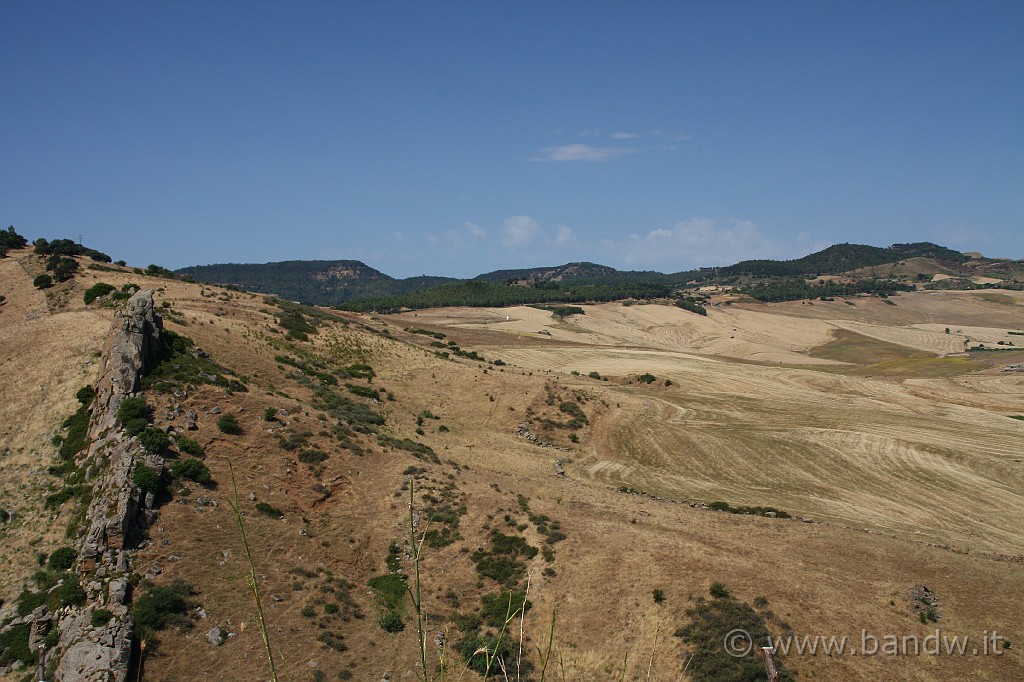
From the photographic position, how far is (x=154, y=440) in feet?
110

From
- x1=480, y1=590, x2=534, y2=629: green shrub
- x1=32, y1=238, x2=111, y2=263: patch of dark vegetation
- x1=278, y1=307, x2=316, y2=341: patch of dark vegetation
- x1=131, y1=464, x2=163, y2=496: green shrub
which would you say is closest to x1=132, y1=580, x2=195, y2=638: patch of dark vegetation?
x1=131, y1=464, x2=163, y2=496: green shrub

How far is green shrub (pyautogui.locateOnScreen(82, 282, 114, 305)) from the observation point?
59969 millimetres

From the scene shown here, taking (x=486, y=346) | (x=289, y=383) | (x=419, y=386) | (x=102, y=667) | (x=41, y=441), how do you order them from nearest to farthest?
(x=102, y=667) < (x=41, y=441) < (x=289, y=383) < (x=419, y=386) < (x=486, y=346)

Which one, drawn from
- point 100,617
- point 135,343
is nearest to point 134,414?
point 135,343

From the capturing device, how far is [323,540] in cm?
3353

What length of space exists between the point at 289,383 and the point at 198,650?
104 ft

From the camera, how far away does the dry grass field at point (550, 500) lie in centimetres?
2662

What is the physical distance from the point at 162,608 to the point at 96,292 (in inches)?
1866

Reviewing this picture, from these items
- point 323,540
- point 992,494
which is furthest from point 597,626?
point 992,494

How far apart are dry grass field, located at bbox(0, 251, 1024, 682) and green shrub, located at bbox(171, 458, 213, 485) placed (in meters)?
0.87

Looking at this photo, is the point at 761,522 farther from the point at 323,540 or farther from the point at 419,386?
the point at 419,386

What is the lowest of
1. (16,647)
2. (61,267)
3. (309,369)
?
(16,647)

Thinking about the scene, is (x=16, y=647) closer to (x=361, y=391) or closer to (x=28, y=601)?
(x=28, y=601)

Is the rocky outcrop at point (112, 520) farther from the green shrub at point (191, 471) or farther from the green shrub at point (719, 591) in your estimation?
the green shrub at point (719, 591)
